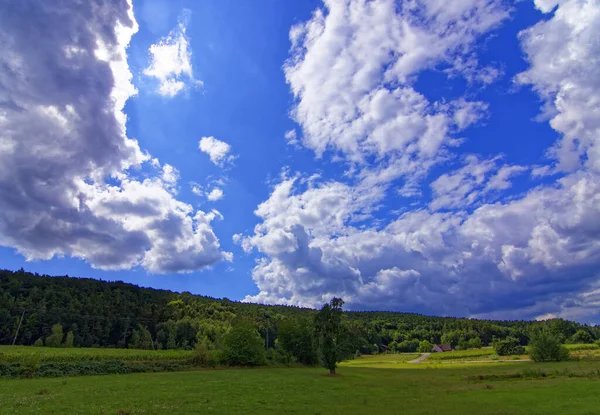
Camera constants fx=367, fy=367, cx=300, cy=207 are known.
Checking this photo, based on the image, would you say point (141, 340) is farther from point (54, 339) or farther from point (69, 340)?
point (54, 339)

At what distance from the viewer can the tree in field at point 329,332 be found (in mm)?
83188

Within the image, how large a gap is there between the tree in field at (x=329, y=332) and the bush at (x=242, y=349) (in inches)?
853

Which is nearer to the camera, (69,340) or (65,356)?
(65,356)

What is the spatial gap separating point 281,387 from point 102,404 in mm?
23832

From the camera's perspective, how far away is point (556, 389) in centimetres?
4331

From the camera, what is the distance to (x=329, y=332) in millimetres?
87625

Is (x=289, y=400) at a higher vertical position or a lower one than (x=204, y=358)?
lower

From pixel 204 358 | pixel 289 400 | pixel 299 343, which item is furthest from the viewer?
pixel 299 343

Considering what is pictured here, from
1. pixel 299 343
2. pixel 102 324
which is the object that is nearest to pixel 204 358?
pixel 299 343

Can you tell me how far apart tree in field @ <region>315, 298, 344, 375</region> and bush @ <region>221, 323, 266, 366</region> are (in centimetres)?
2167

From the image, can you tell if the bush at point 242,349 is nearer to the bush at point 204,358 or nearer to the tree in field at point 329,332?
the bush at point 204,358

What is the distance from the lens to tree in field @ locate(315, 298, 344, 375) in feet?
273

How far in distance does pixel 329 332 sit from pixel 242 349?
2745 centimetres

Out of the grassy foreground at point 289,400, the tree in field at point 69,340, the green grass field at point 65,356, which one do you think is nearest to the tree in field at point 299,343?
the green grass field at point 65,356
